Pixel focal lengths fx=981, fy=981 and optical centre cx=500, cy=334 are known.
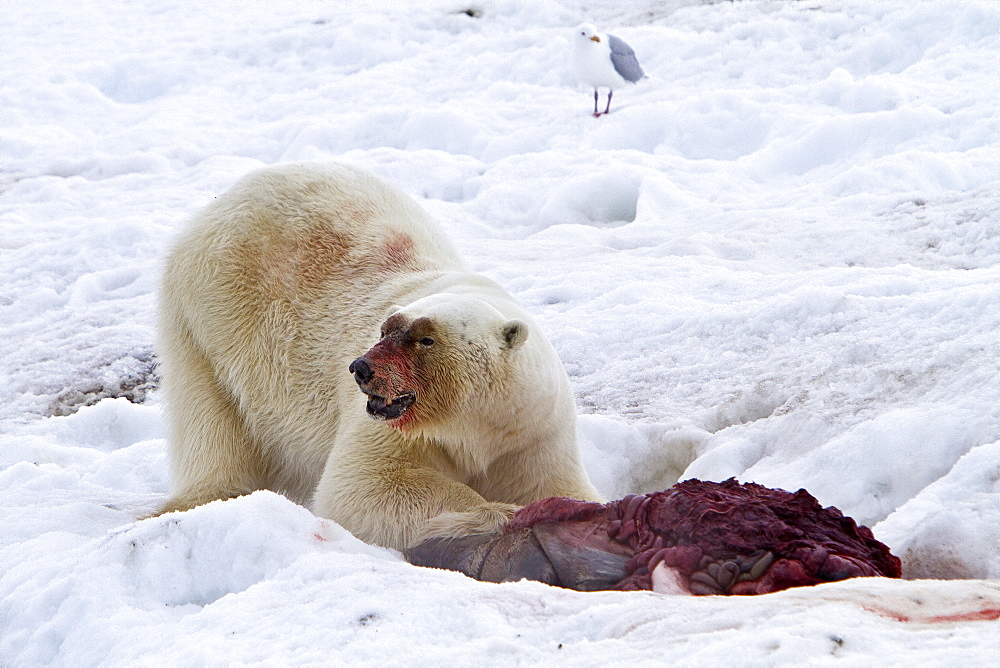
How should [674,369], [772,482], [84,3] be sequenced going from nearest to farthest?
[772,482] → [674,369] → [84,3]

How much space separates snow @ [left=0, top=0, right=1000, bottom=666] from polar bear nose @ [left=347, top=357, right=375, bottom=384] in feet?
1.97

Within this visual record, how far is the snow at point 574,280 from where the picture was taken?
2.03 m

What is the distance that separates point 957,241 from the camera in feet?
18.5

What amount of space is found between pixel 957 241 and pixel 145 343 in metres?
4.85

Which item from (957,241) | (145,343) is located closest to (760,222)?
(957,241)

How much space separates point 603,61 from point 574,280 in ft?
15.8

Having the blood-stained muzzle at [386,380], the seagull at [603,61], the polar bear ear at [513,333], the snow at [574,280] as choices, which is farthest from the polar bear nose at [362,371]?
the seagull at [603,61]

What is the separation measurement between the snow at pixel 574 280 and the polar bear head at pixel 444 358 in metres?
0.67

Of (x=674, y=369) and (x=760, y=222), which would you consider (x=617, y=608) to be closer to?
(x=674, y=369)

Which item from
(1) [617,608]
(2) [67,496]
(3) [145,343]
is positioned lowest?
(3) [145,343]

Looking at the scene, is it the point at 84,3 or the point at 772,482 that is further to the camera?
the point at 84,3

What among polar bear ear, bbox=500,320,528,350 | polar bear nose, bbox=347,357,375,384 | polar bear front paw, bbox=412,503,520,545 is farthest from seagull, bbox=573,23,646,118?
polar bear front paw, bbox=412,503,520,545

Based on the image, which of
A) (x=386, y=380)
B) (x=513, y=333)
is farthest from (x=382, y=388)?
(x=513, y=333)

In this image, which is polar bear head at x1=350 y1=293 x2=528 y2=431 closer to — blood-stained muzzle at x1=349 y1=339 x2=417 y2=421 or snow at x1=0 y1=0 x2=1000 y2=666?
blood-stained muzzle at x1=349 y1=339 x2=417 y2=421
